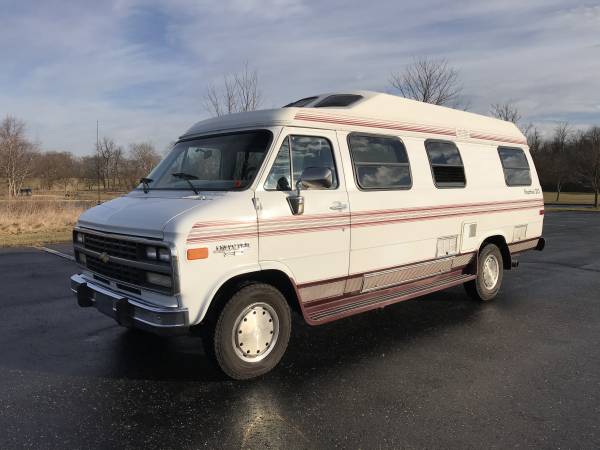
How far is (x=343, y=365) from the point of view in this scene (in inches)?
183

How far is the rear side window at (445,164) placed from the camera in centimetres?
618

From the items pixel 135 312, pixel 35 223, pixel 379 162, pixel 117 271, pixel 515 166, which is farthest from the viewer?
pixel 35 223

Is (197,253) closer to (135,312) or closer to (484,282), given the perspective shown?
(135,312)

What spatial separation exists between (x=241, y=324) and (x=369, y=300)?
1.66 m

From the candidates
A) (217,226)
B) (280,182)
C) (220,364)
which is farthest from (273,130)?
(220,364)

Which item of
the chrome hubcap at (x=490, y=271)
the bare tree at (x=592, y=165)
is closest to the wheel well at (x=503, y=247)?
the chrome hubcap at (x=490, y=271)

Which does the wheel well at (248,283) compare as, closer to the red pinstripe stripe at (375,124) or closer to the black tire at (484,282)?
the red pinstripe stripe at (375,124)

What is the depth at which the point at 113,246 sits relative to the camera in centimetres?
444

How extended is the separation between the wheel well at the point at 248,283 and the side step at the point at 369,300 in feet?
0.70

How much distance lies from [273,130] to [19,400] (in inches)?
125

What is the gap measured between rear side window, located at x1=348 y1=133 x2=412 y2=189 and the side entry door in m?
0.30

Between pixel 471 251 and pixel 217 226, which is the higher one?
pixel 217 226

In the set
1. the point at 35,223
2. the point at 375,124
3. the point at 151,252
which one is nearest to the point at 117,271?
the point at 151,252

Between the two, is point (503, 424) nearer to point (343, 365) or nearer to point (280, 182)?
point (343, 365)
